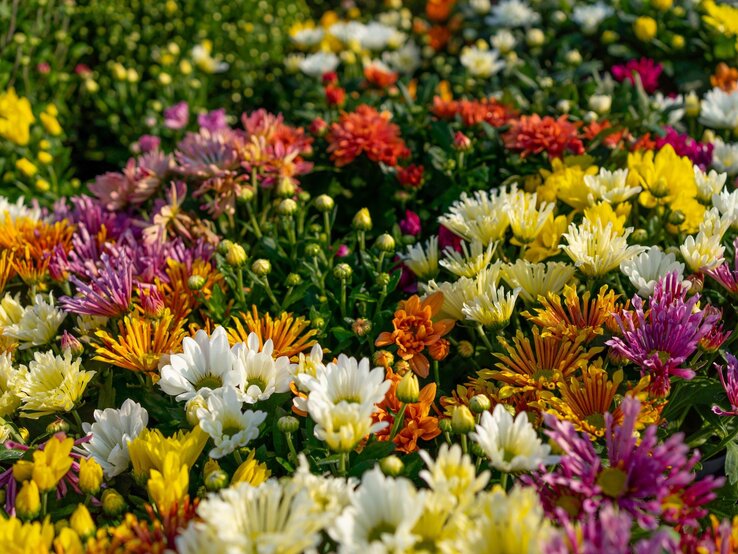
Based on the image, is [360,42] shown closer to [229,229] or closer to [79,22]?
[79,22]

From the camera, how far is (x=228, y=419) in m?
1.39

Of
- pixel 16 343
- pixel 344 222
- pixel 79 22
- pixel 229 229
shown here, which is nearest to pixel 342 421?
pixel 16 343

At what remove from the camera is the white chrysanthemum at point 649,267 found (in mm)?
1581

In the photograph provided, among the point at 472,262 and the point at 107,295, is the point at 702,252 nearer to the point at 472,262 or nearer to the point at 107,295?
the point at 472,262

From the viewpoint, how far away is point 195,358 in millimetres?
1519

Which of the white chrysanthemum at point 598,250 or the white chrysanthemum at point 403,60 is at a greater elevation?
the white chrysanthemum at point 598,250

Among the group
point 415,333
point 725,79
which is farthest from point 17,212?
point 725,79

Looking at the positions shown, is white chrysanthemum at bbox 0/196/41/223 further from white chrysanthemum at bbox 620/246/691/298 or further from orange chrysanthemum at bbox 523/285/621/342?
white chrysanthemum at bbox 620/246/691/298

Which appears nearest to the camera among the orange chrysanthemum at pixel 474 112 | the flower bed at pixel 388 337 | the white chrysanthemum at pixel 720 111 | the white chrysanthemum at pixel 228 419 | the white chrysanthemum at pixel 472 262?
the flower bed at pixel 388 337

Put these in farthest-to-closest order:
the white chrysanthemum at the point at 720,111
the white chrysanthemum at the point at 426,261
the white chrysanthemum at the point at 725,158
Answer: the white chrysanthemum at the point at 720,111, the white chrysanthemum at the point at 725,158, the white chrysanthemum at the point at 426,261

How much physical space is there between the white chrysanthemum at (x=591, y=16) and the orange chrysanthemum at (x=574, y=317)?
2.42m

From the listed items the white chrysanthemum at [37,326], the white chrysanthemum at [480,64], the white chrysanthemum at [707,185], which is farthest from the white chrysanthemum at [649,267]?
the white chrysanthemum at [480,64]

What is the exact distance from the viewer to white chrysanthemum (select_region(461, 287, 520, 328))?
1.55m

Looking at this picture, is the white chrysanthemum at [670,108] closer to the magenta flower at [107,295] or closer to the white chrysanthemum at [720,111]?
the white chrysanthemum at [720,111]
